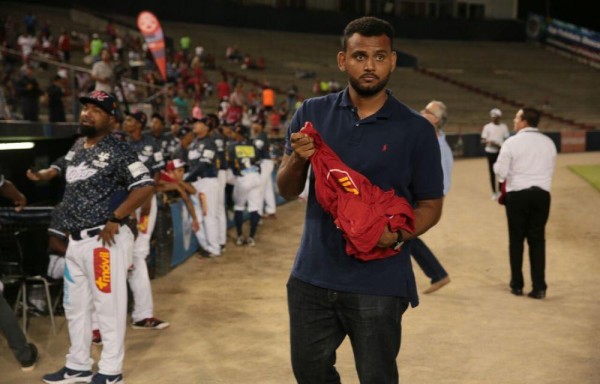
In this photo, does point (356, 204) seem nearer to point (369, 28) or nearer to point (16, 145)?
point (369, 28)

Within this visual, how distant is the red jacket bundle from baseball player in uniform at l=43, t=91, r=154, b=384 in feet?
9.20

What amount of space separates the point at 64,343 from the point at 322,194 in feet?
15.7

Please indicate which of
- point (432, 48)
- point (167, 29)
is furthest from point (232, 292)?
point (432, 48)

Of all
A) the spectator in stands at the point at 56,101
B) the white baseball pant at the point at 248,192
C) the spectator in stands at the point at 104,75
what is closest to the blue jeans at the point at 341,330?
the white baseball pant at the point at 248,192

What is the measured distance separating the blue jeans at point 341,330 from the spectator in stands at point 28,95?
12.7m

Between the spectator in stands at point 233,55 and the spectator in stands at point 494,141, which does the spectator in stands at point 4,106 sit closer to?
the spectator in stands at point 494,141

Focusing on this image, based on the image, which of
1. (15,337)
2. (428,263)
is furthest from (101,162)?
(428,263)

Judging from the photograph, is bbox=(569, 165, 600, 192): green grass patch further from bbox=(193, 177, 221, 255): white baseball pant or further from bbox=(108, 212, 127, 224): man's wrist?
bbox=(108, 212, 127, 224): man's wrist

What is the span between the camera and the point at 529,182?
8867mm

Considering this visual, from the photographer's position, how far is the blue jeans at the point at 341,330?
3.50m

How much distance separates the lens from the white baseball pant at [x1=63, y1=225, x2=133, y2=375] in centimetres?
599

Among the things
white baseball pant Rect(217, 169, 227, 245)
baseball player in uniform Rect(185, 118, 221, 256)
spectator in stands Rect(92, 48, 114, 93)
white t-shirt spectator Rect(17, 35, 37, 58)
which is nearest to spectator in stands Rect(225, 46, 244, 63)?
white t-shirt spectator Rect(17, 35, 37, 58)

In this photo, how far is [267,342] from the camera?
7438 mm

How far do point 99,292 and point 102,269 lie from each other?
0.18 m
